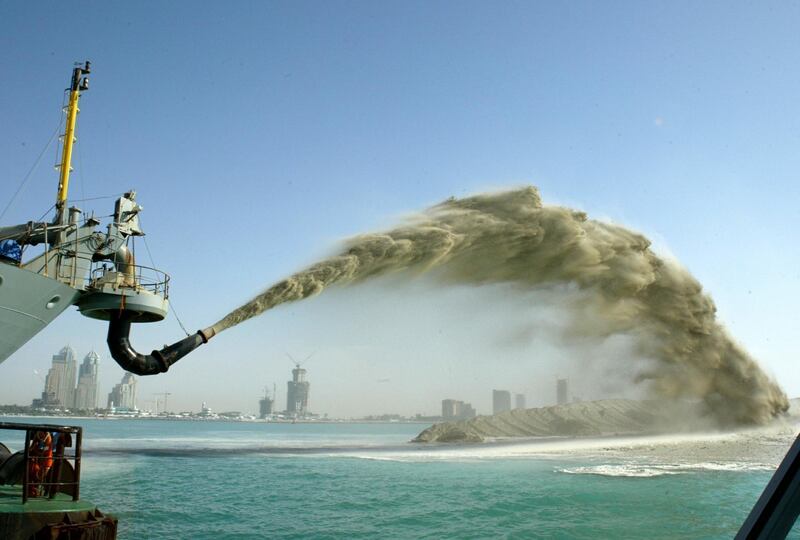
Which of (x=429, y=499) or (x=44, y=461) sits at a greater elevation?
(x=44, y=461)

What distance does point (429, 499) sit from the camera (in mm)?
24219

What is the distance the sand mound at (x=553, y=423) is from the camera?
66.4 meters

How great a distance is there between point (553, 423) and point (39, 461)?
7018cm

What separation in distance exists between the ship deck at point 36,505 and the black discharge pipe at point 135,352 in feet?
25.6

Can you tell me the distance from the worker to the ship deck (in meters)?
0.26

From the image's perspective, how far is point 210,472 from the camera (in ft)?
113

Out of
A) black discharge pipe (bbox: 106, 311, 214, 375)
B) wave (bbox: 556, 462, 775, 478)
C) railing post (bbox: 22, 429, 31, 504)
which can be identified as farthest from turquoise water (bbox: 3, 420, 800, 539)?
railing post (bbox: 22, 429, 31, 504)

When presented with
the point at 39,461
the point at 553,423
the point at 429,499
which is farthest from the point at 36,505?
the point at 553,423

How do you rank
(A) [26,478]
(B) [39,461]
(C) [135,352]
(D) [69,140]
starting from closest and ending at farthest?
1. (A) [26,478]
2. (B) [39,461]
3. (C) [135,352]
4. (D) [69,140]

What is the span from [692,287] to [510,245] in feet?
41.7

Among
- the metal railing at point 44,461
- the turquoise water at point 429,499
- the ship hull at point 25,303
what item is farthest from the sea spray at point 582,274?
the metal railing at point 44,461

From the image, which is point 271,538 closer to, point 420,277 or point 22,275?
point 22,275

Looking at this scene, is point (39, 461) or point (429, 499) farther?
point (429, 499)

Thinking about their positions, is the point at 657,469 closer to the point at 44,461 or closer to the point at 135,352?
the point at 135,352
